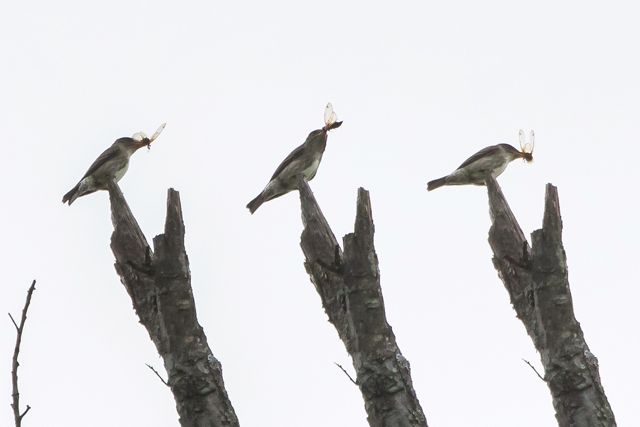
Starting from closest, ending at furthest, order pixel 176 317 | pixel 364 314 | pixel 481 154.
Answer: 1. pixel 176 317
2. pixel 364 314
3. pixel 481 154

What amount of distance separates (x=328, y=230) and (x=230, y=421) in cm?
401

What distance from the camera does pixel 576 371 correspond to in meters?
16.7

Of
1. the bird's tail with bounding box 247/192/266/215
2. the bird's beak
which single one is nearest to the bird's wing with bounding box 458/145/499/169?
the bird's tail with bounding box 247/192/266/215

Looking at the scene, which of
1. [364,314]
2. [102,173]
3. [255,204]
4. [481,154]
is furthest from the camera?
[481,154]

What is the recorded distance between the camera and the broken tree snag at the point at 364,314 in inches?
648

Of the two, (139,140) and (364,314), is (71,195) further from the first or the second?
(364,314)

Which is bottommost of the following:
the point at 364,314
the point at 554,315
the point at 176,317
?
the point at 554,315

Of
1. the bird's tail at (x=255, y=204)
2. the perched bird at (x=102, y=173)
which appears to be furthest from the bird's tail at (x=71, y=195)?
the bird's tail at (x=255, y=204)

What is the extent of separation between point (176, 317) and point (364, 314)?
3151 mm

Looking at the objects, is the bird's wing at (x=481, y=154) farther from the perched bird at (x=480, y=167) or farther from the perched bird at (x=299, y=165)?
the perched bird at (x=299, y=165)

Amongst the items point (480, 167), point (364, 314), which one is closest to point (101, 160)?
point (364, 314)

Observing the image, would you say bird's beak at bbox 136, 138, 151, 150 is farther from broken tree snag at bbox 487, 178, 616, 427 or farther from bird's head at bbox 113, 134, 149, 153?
broken tree snag at bbox 487, 178, 616, 427

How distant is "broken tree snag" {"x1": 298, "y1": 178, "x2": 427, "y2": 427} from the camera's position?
54.0 feet

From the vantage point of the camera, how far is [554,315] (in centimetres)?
1711
